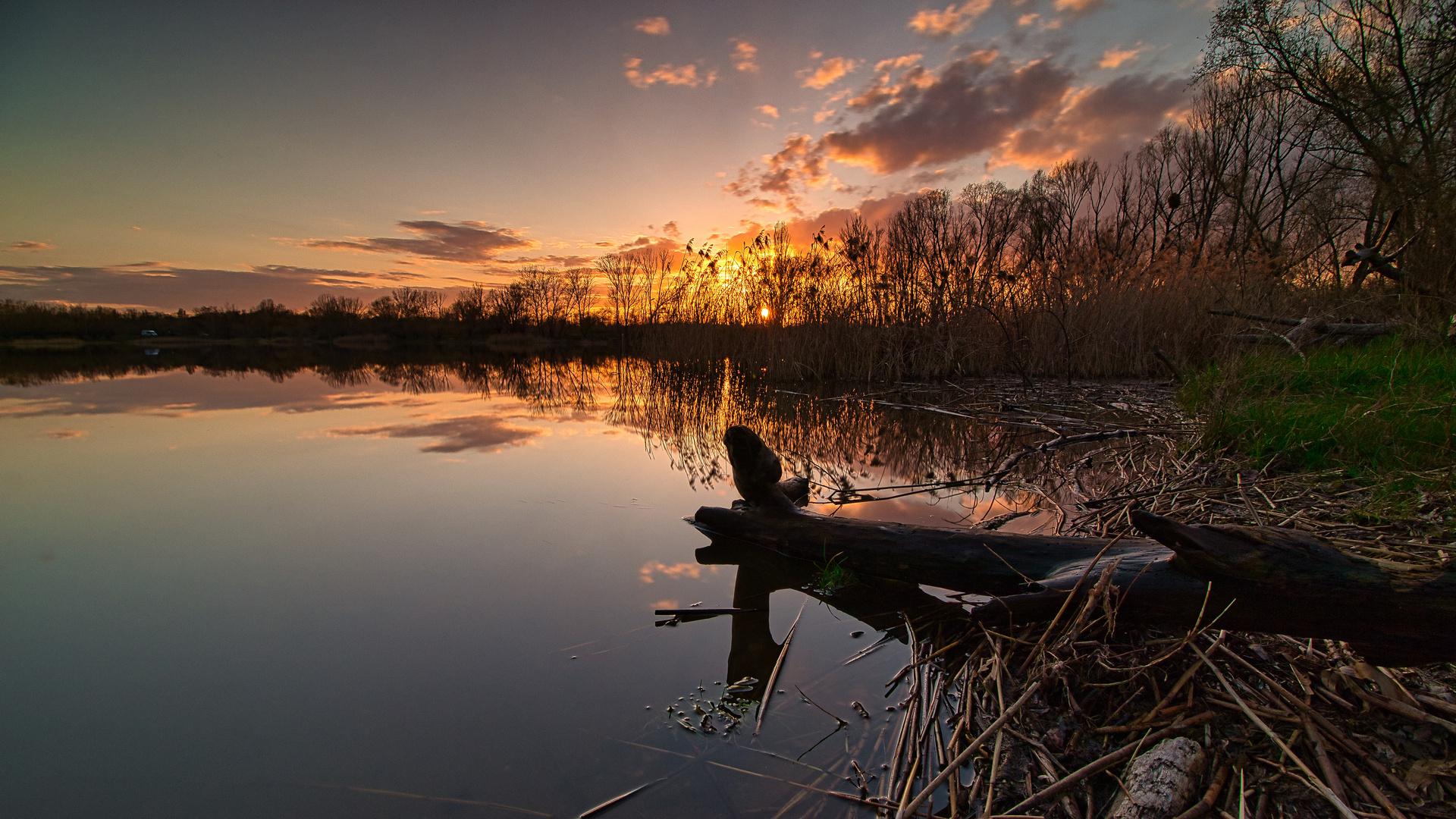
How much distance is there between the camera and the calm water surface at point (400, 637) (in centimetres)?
117

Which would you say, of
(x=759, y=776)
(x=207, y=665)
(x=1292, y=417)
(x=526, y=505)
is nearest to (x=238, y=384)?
(x=526, y=505)

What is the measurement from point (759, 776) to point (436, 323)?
39780mm

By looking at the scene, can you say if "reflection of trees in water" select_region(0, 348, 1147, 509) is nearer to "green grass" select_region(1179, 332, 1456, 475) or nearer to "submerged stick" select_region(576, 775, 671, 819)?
"green grass" select_region(1179, 332, 1456, 475)

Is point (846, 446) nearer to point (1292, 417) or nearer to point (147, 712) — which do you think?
point (1292, 417)

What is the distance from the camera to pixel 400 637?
174 cm

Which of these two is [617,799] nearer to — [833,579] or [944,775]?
[944,775]

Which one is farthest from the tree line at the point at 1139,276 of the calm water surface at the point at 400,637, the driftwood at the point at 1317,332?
the calm water surface at the point at 400,637

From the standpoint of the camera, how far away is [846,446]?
14.4 feet

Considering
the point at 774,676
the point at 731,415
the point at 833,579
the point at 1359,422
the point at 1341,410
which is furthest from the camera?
the point at 731,415

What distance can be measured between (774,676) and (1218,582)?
3.54 feet

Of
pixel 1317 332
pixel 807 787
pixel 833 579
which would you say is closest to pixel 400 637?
pixel 807 787

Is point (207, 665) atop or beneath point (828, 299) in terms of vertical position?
beneath

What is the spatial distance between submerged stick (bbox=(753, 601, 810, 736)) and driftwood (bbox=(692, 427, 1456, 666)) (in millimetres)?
465

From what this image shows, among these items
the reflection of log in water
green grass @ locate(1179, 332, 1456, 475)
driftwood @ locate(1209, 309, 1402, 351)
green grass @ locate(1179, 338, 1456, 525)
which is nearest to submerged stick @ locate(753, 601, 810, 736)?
the reflection of log in water
